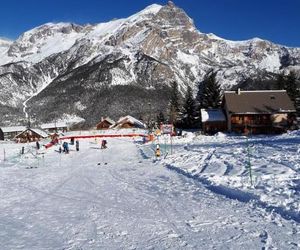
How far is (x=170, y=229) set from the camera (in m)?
13.5

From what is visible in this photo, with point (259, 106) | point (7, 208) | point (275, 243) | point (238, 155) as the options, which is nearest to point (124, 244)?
point (275, 243)

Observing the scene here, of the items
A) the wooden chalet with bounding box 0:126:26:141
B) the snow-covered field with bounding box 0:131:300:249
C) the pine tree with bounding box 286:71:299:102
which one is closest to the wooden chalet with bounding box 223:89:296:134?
the pine tree with bounding box 286:71:299:102

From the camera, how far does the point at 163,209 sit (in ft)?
53.3

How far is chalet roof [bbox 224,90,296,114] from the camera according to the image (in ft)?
249

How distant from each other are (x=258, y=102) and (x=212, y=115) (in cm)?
818

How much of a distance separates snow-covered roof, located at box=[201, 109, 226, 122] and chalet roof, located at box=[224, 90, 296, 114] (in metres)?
2.38

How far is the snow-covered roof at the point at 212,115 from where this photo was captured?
253 ft

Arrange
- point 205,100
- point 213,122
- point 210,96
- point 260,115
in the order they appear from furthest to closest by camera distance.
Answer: point 210,96 < point 205,100 < point 213,122 < point 260,115

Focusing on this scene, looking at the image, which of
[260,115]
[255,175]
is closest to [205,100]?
[260,115]

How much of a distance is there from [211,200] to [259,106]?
6242cm

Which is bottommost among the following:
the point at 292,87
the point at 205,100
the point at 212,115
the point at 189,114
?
the point at 212,115

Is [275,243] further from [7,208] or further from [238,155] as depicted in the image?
[238,155]

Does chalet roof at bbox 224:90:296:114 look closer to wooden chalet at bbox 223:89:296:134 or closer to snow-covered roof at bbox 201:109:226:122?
wooden chalet at bbox 223:89:296:134

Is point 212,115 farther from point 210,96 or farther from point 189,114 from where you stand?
point 210,96
